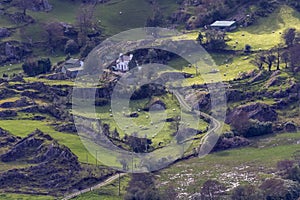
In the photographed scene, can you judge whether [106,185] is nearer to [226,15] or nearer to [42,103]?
[42,103]

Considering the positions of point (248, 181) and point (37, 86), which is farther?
point (37, 86)

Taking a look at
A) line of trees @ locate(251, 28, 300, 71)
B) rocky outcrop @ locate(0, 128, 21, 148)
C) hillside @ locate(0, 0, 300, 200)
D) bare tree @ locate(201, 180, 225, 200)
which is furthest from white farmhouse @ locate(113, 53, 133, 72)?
bare tree @ locate(201, 180, 225, 200)

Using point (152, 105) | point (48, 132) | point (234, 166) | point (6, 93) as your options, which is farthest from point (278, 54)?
point (6, 93)

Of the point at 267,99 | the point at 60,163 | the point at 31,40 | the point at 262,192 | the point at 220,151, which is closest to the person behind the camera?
the point at 262,192

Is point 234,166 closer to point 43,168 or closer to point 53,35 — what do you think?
point 43,168

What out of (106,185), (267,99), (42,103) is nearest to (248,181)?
(106,185)

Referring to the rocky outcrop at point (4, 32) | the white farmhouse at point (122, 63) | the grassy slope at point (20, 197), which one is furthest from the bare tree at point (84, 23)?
the grassy slope at point (20, 197)
